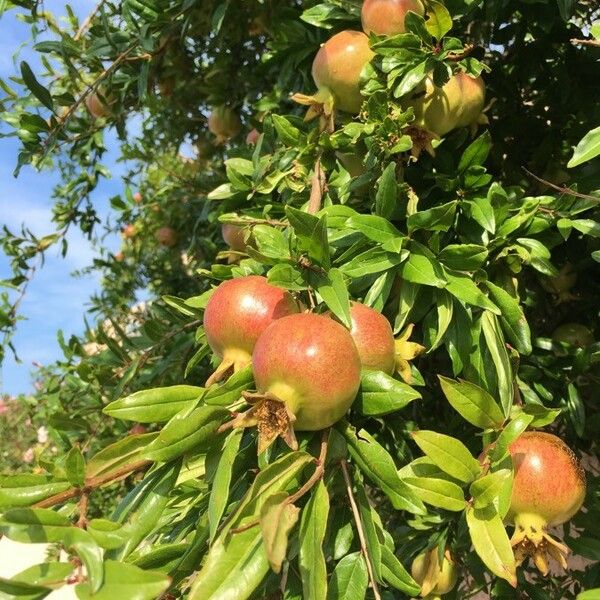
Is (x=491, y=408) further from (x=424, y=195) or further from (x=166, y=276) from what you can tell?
(x=166, y=276)

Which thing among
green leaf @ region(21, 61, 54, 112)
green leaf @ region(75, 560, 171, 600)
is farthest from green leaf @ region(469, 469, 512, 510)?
green leaf @ region(21, 61, 54, 112)

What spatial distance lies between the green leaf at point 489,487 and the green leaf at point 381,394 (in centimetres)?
11

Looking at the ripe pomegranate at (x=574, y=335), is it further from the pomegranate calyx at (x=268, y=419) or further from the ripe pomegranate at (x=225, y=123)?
the ripe pomegranate at (x=225, y=123)

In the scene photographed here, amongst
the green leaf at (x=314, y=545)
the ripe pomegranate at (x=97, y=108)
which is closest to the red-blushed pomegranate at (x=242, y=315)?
the green leaf at (x=314, y=545)

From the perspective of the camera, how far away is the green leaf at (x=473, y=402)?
723 millimetres

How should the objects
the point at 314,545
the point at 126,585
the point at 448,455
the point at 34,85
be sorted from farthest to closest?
the point at 34,85, the point at 448,455, the point at 314,545, the point at 126,585

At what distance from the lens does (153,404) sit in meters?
0.66

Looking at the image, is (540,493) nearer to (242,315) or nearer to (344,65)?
(242,315)

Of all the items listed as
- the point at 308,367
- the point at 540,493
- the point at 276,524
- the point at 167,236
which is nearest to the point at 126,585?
the point at 276,524

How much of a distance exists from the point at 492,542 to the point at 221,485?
0.90 feet

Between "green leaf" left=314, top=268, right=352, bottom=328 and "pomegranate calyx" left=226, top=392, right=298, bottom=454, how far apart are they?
11 cm

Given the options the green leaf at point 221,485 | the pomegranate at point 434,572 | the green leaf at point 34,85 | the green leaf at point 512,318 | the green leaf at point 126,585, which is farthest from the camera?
the green leaf at point 34,85

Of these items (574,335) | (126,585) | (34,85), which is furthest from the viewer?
(574,335)

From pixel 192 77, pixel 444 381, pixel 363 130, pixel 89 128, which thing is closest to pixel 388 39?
pixel 363 130
